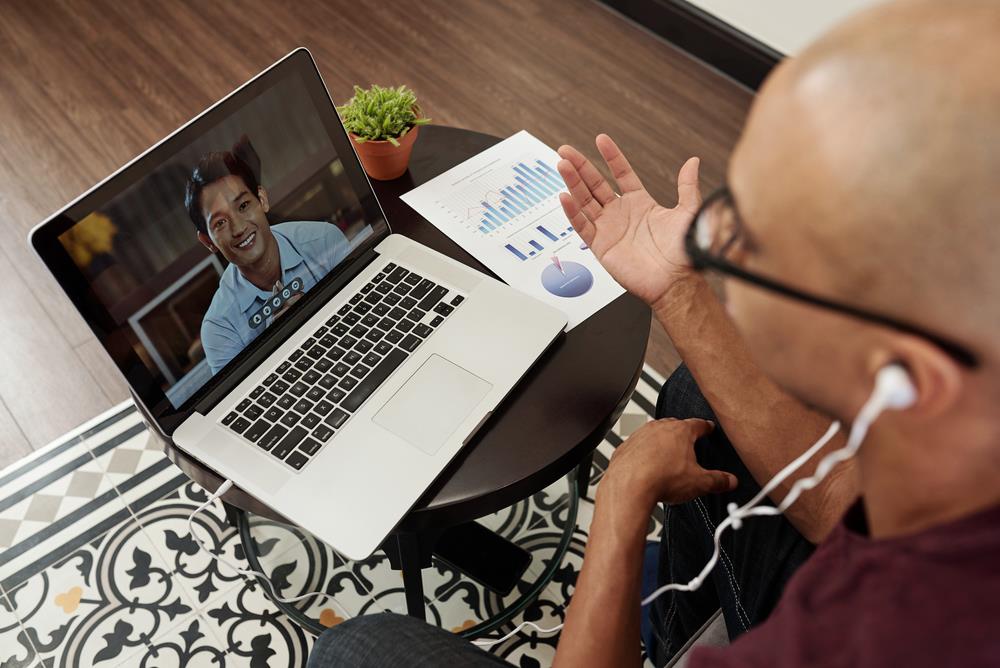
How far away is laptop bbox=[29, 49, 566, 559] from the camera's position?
3.16 ft

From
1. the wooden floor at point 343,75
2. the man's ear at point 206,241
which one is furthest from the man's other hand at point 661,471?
the wooden floor at point 343,75

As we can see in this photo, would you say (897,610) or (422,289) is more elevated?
(897,610)

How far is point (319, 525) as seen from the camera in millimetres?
968

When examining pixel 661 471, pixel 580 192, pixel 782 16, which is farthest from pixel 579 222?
pixel 782 16

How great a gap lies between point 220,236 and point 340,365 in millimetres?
237

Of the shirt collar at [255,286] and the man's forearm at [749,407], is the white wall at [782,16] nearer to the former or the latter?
the man's forearm at [749,407]

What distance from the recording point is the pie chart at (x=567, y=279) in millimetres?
1251

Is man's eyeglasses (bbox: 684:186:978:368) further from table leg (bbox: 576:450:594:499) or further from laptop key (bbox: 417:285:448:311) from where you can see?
table leg (bbox: 576:450:594:499)

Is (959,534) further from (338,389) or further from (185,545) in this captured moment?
(185,545)

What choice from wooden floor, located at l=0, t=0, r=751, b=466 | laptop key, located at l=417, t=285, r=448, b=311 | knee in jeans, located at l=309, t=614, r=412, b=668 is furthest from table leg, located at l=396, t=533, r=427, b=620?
wooden floor, located at l=0, t=0, r=751, b=466

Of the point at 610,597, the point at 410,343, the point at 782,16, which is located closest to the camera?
the point at 610,597

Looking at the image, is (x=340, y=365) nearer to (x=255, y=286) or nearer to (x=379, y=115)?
(x=255, y=286)

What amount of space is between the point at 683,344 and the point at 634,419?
0.77 metres

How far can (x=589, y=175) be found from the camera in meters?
1.23
